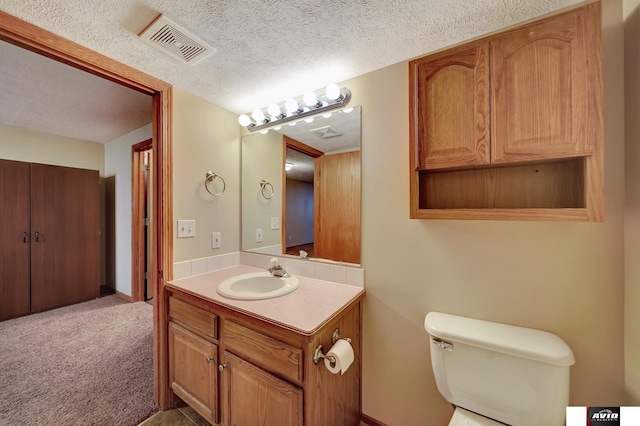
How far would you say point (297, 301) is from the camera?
1.18m

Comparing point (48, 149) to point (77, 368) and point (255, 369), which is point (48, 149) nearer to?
point (77, 368)

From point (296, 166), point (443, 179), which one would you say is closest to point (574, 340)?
point (443, 179)

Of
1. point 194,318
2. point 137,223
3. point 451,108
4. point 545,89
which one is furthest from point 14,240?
point 545,89

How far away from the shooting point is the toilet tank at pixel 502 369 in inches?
33.2

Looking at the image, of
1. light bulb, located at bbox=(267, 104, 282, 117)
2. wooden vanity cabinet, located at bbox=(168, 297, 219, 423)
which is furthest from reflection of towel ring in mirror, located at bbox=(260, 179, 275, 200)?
wooden vanity cabinet, located at bbox=(168, 297, 219, 423)

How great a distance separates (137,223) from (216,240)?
1.99 meters

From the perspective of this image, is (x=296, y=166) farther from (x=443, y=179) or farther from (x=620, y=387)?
(x=620, y=387)

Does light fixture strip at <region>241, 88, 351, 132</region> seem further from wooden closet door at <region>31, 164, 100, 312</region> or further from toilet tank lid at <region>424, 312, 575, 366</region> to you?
wooden closet door at <region>31, 164, 100, 312</region>

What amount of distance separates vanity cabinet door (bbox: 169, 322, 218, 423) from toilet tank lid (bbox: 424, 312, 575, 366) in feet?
3.80

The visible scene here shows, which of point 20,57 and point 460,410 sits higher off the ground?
point 20,57

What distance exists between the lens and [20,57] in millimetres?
1476

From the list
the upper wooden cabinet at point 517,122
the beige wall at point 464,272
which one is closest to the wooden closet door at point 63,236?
the beige wall at point 464,272

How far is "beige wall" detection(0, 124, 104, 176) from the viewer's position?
8.90ft

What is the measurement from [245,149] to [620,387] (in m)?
2.38
